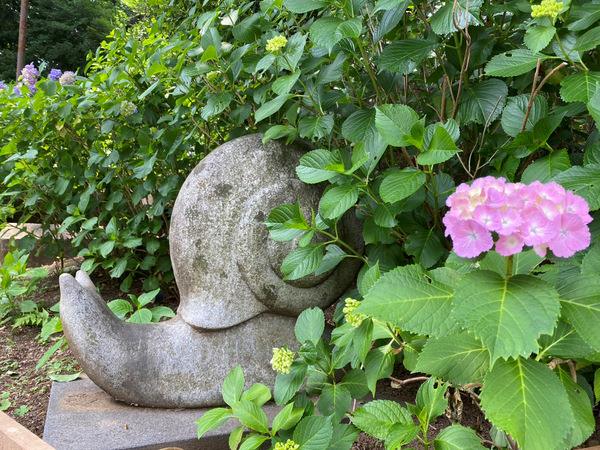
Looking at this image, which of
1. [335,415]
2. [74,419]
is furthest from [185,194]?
[335,415]

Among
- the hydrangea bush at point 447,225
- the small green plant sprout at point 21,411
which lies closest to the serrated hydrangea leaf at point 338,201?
the hydrangea bush at point 447,225

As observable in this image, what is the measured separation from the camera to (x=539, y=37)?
147cm

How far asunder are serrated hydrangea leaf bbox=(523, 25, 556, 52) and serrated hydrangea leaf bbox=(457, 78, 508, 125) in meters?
0.35

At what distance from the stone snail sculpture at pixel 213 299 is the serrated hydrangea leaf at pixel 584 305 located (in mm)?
1107

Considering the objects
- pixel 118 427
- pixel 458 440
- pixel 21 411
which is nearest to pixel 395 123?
pixel 458 440

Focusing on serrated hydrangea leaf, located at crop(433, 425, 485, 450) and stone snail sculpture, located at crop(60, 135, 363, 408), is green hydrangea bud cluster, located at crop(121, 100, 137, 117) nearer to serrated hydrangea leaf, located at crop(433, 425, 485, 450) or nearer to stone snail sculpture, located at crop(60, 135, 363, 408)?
stone snail sculpture, located at crop(60, 135, 363, 408)

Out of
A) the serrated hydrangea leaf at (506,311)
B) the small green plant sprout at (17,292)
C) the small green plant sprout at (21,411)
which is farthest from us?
the small green plant sprout at (17,292)

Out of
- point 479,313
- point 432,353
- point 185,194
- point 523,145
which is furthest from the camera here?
point 185,194

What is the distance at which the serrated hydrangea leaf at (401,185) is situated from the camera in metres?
1.59

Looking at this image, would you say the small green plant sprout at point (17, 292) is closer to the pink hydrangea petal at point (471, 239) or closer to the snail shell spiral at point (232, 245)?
the snail shell spiral at point (232, 245)

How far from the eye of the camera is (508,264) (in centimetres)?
102

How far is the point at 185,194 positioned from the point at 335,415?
3.07ft

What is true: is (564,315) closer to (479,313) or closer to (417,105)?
(479,313)

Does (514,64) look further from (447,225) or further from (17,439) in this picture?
(17,439)
